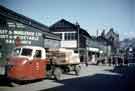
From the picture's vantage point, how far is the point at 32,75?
14328 mm

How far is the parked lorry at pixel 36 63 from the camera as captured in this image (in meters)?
13.3

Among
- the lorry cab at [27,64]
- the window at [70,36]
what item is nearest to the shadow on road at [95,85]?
the lorry cab at [27,64]

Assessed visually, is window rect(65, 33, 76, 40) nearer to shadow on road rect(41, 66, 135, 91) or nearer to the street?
the street

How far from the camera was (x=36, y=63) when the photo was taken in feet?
48.5

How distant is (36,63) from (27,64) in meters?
1.08

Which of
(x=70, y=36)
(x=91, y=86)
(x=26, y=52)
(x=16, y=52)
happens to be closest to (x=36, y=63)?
(x=26, y=52)

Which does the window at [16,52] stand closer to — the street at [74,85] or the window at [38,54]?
the window at [38,54]

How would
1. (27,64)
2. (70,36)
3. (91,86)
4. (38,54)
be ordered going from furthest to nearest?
(70,36) → (38,54) → (91,86) → (27,64)

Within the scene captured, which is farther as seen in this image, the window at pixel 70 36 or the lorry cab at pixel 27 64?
the window at pixel 70 36

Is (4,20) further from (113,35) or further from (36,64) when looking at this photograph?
(113,35)

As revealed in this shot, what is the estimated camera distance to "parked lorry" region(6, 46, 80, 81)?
13297 millimetres

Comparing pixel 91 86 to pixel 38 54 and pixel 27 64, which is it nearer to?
pixel 38 54

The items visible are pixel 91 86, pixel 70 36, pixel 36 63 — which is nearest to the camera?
pixel 91 86

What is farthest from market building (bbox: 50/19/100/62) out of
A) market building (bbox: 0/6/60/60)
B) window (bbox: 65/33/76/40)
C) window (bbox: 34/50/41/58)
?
window (bbox: 34/50/41/58)
